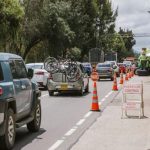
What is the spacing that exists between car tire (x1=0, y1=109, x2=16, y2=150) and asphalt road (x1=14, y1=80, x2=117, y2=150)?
26 centimetres

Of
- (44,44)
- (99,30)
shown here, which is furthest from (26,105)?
(99,30)

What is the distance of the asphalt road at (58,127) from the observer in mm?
10820

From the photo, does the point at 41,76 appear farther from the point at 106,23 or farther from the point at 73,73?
the point at 106,23

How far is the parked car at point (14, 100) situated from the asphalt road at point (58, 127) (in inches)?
14.8

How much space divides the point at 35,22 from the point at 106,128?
142ft

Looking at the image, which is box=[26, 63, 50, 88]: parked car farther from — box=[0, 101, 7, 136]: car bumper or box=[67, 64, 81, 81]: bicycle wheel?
box=[0, 101, 7, 136]: car bumper

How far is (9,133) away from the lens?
1014 centimetres

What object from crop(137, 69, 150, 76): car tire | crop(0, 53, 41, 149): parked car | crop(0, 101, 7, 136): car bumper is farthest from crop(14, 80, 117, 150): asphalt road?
crop(137, 69, 150, 76): car tire

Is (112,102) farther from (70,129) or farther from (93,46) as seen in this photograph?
(93,46)

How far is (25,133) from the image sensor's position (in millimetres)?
12406

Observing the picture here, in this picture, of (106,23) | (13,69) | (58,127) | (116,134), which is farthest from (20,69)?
(106,23)

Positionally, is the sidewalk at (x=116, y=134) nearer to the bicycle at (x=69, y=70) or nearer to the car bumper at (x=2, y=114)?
the car bumper at (x=2, y=114)

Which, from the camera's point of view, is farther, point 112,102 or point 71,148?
point 112,102

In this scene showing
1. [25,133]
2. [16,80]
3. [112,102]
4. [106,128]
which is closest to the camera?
[16,80]
